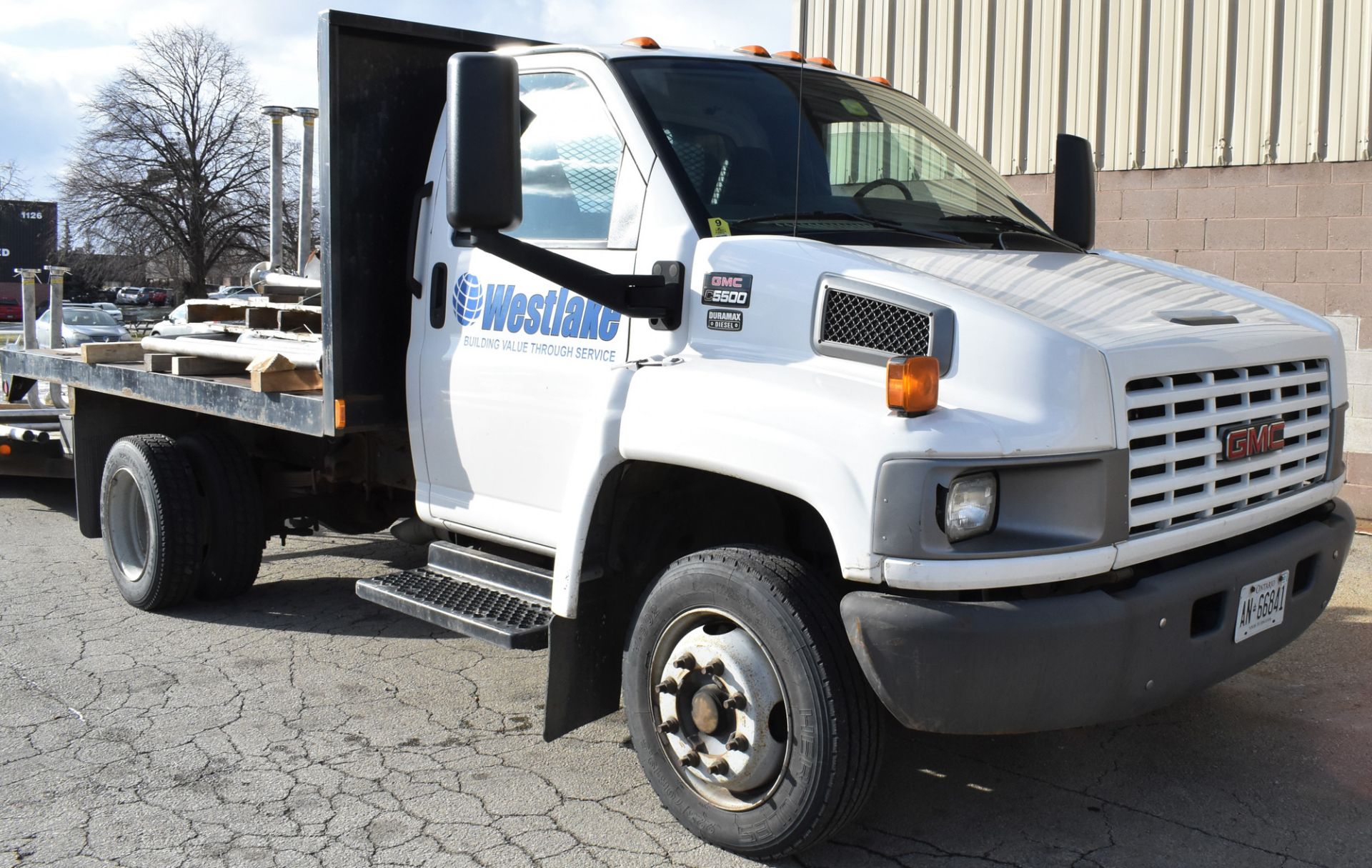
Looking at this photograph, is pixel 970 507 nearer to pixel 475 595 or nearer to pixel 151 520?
pixel 475 595

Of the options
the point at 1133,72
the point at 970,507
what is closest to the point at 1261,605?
the point at 970,507

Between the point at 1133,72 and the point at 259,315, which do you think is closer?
the point at 259,315

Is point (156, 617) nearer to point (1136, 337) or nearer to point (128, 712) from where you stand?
point (128, 712)

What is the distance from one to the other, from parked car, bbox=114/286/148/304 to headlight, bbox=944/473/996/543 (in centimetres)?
5637

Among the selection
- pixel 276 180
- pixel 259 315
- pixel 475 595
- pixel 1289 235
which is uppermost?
pixel 276 180

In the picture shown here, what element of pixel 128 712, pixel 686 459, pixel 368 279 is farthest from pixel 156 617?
pixel 686 459

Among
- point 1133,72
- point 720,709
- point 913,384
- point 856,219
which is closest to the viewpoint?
point 913,384

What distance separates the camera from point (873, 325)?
3301 millimetres

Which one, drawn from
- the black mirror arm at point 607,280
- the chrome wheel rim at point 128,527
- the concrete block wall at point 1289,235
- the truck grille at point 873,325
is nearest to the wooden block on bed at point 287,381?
the chrome wheel rim at point 128,527

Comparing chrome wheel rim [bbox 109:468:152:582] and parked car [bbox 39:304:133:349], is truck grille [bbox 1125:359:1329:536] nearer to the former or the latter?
chrome wheel rim [bbox 109:468:152:582]

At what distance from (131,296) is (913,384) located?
192 feet

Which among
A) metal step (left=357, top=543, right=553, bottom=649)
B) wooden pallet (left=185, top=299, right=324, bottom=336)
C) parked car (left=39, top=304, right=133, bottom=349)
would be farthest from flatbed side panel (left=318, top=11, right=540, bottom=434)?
parked car (left=39, top=304, right=133, bottom=349)

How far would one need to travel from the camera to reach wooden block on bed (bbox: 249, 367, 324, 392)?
5.03m

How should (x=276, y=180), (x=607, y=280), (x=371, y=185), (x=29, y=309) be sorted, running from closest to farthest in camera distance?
1. (x=607, y=280)
2. (x=371, y=185)
3. (x=276, y=180)
4. (x=29, y=309)
